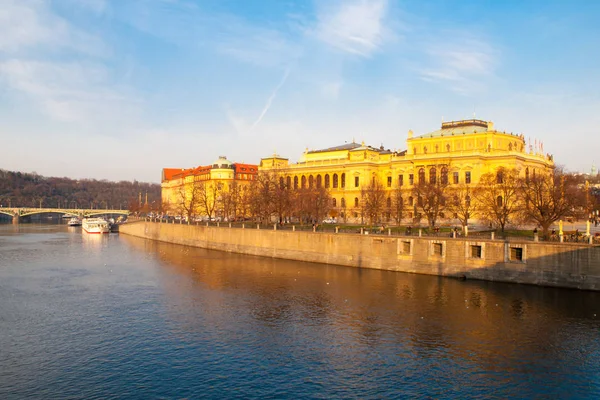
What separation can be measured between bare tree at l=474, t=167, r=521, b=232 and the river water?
51.3 feet

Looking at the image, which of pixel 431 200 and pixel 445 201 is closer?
pixel 431 200

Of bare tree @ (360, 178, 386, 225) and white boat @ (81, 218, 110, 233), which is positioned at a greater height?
bare tree @ (360, 178, 386, 225)

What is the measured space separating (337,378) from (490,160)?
72889mm

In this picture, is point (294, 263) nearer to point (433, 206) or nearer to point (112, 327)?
point (433, 206)

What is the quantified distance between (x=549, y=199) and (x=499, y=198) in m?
9.62

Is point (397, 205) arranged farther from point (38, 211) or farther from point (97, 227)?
point (38, 211)

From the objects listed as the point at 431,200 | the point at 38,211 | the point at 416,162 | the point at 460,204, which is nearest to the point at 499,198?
the point at 460,204

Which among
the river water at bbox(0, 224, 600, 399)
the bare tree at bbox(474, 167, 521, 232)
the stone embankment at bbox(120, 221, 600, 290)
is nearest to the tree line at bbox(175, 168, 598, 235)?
the bare tree at bbox(474, 167, 521, 232)

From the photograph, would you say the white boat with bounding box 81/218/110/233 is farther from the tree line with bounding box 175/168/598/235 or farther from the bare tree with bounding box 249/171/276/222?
the bare tree with bounding box 249/171/276/222

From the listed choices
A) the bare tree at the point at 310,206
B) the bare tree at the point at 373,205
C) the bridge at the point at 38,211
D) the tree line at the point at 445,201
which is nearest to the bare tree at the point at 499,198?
the tree line at the point at 445,201

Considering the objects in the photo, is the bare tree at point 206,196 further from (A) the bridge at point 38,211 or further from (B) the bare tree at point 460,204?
(A) the bridge at point 38,211

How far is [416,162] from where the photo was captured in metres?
97.1

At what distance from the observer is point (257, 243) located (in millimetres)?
76000

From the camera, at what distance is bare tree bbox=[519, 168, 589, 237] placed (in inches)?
2136
